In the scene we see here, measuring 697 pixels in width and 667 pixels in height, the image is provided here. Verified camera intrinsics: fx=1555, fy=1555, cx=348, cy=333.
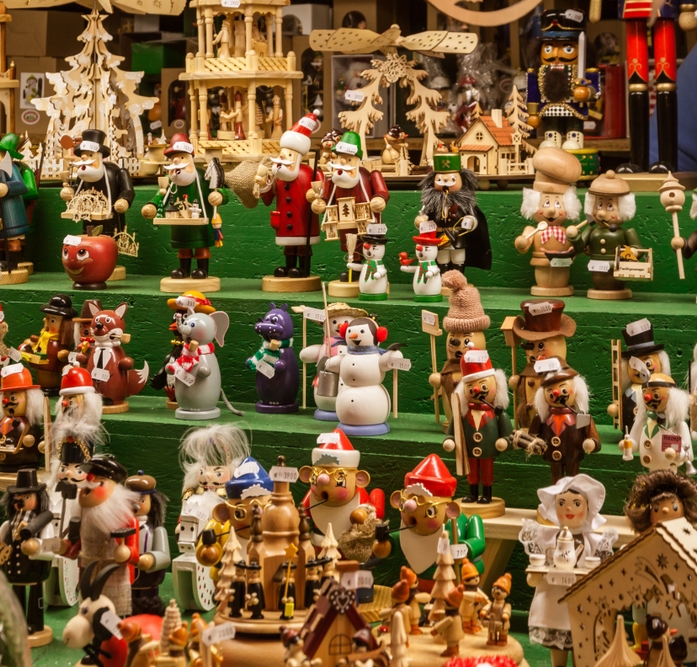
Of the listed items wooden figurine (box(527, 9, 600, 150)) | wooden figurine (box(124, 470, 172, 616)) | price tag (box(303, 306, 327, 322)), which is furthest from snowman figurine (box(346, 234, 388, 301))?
wooden figurine (box(124, 470, 172, 616))

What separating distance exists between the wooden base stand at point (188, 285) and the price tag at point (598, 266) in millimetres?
1439

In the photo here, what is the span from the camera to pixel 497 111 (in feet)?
21.0

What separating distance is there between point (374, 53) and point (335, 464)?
3.16m

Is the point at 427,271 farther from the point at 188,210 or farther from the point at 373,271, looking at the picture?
the point at 188,210

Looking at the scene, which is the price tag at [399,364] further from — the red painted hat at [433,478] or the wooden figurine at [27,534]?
the wooden figurine at [27,534]

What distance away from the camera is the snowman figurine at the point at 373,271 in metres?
5.65

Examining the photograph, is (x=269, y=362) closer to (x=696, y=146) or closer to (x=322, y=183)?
(x=322, y=183)

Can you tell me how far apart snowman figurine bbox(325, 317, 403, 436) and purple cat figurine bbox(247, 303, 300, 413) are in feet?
1.07

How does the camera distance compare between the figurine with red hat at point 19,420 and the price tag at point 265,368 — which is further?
the price tag at point 265,368

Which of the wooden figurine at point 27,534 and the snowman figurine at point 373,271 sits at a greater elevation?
the snowman figurine at point 373,271

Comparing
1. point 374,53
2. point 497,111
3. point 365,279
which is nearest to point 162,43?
point 374,53

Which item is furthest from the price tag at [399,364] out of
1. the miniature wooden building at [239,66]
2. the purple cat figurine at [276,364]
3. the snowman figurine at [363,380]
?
the miniature wooden building at [239,66]

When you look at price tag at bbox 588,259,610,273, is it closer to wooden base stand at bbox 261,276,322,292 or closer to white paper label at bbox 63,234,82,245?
wooden base stand at bbox 261,276,322,292

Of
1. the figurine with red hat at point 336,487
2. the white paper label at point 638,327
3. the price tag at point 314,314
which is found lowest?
the figurine with red hat at point 336,487
